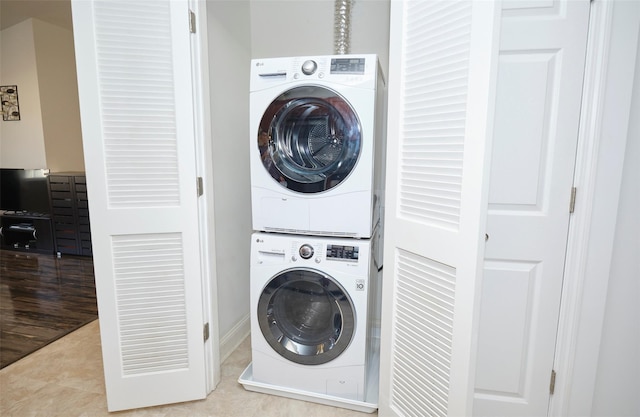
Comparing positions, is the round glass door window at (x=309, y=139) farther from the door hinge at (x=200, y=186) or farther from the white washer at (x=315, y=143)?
the door hinge at (x=200, y=186)

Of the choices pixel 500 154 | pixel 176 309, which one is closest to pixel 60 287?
pixel 176 309

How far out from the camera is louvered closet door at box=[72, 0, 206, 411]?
1516 millimetres

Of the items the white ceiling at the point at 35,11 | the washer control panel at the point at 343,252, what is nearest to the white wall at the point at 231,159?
the washer control panel at the point at 343,252

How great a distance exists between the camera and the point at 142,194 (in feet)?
5.32

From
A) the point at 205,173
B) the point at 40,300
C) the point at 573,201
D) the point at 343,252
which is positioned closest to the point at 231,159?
the point at 205,173

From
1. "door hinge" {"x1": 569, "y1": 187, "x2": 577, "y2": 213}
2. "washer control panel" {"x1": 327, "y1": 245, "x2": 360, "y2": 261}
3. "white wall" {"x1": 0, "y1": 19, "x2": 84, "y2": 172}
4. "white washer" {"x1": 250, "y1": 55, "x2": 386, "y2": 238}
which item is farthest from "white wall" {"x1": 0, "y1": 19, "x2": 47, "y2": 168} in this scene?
"door hinge" {"x1": 569, "y1": 187, "x2": 577, "y2": 213}

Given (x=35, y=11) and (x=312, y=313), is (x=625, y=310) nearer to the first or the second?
(x=312, y=313)

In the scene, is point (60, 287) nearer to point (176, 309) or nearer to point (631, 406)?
point (176, 309)

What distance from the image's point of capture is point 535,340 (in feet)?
5.02

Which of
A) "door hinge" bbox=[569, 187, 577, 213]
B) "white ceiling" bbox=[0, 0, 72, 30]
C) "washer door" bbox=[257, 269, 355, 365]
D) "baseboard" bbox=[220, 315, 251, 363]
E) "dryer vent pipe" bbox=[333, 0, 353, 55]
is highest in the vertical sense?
"white ceiling" bbox=[0, 0, 72, 30]

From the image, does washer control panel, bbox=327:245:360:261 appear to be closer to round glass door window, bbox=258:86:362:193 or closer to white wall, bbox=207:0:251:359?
round glass door window, bbox=258:86:362:193

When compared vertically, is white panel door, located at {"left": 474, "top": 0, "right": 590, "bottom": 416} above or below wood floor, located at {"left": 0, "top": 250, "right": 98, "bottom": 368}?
above

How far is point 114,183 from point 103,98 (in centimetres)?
37

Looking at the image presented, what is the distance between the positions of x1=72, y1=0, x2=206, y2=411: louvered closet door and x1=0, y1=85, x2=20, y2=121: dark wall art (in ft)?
13.3
